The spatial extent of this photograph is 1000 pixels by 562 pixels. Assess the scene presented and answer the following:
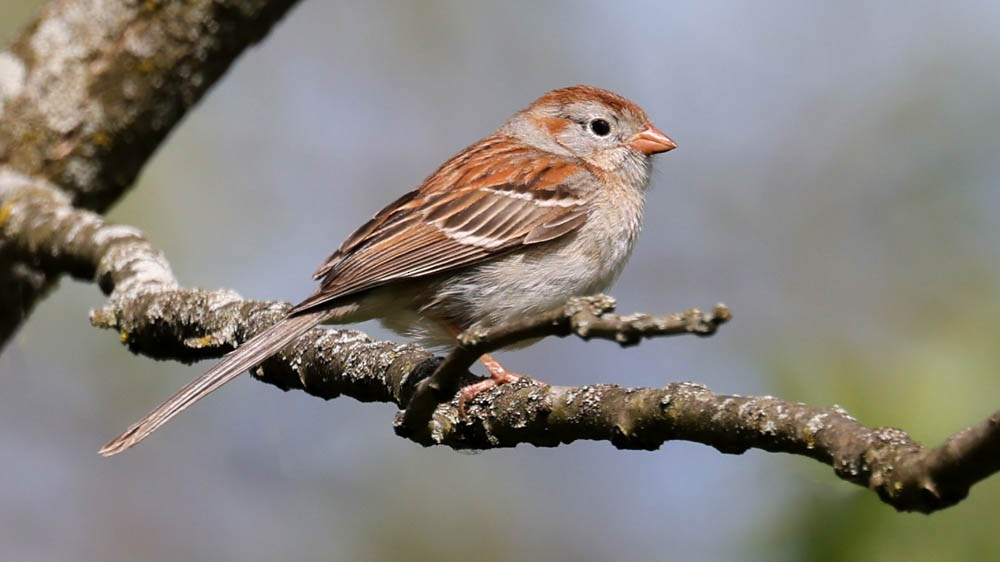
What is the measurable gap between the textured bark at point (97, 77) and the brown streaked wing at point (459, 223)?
1.14m

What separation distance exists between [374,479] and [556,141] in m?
2.46

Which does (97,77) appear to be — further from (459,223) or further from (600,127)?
(600,127)

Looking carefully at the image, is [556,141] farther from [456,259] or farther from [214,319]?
[214,319]

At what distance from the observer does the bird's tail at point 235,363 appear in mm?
3504

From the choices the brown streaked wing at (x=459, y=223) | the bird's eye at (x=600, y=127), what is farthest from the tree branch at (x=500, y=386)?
the bird's eye at (x=600, y=127)

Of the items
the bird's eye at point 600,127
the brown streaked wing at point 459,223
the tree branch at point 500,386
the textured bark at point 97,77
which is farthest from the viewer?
the bird's eye at point 600,127

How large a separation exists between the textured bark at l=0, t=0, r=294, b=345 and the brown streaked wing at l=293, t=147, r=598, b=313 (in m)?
1.14

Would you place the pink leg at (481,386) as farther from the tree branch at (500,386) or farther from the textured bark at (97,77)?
the textured bark at (97,77)

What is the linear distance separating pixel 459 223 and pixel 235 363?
1189 millimetres

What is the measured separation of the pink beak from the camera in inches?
206

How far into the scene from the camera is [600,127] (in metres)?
5.39

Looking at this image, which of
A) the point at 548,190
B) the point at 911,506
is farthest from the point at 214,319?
the point at 911,506

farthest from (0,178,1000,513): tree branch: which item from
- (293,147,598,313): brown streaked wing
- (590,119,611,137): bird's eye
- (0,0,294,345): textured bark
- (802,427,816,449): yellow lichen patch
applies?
(590,119,611,137): bird's eye

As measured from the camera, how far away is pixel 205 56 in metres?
5.12
